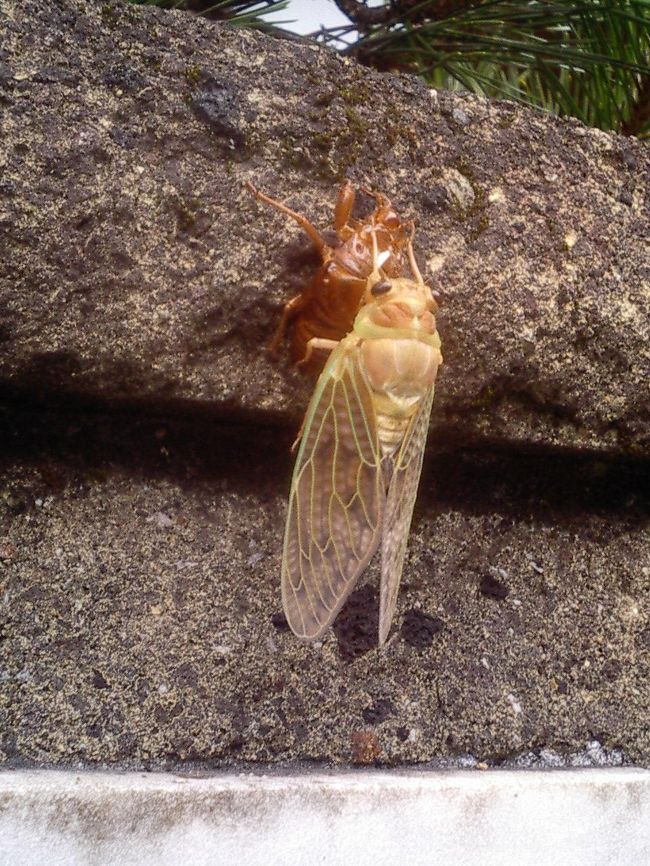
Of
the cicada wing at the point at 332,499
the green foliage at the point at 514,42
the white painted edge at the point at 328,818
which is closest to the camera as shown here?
the white painted edge at the point at 328,818

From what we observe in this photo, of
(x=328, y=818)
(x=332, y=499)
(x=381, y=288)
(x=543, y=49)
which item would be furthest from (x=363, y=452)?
(x=543, y=49)

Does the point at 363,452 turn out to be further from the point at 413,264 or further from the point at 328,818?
the point at 328,818

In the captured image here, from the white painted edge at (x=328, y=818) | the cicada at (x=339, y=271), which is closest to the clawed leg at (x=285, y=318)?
the cicada at (x=339, y=271)

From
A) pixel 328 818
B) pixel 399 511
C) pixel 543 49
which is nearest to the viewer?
pixel 328 818

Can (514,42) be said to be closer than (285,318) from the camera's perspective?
No

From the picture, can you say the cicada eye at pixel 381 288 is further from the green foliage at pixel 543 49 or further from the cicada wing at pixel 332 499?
the green foliage at pixel 543 49

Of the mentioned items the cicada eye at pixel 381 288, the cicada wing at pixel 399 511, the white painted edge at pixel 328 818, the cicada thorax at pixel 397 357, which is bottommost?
the white painted edge at pixel 328 818

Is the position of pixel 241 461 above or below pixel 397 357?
below

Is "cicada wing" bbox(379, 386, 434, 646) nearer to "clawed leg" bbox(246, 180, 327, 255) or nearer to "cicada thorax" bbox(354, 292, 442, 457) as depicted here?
"cicada thorax" bbox(354, 292, 442, 457)

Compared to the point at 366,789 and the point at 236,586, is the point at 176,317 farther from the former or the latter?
the point at 366,789
